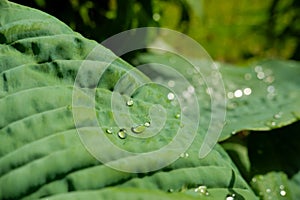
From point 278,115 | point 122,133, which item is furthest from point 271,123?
point 122,133

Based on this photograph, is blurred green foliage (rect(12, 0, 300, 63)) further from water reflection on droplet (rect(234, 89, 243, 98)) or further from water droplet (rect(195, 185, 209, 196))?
water droplet (rect(195, 185, 209, 196))

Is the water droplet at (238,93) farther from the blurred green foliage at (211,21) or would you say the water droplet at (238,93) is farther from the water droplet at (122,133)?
the water droplet at (122,133)

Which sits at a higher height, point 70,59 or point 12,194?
point 70,59

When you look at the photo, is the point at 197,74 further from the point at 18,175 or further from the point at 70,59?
the point at 18,175

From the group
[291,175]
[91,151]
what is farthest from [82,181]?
[291,175]

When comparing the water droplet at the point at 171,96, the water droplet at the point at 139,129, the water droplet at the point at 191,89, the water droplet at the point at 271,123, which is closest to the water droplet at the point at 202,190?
the water droplet at the point at 139,129

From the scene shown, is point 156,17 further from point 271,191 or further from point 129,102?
point 129,102
